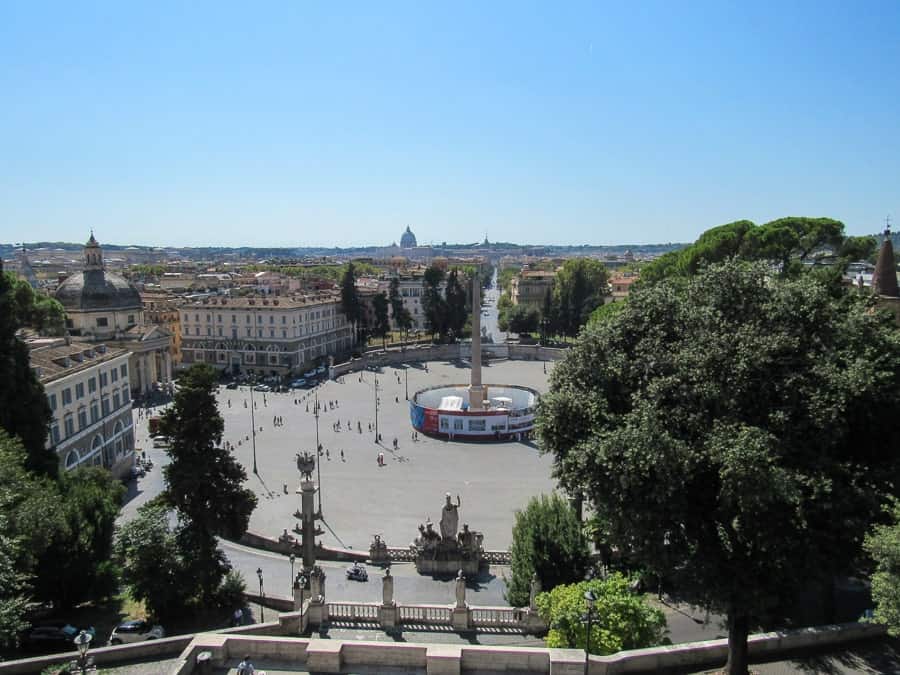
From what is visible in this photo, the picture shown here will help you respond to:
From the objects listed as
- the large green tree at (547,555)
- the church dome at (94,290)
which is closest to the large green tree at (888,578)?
the large green tree at (547,555)

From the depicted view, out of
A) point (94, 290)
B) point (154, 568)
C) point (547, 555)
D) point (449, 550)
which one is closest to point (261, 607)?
point (154, 568)

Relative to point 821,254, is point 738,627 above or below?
below

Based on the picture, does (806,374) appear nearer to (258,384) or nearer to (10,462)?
(10,462)

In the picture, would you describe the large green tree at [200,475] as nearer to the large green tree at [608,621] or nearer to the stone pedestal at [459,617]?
the stone pedestal at [459,617]

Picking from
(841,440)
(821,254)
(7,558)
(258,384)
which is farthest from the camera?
(258,384)

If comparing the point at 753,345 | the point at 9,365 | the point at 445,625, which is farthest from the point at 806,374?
the point at 9,365

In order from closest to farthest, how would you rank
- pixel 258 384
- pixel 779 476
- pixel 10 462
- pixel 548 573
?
pixel 779 476 → pixel 10 462 → pixel 548 573 → pixel 258 384
